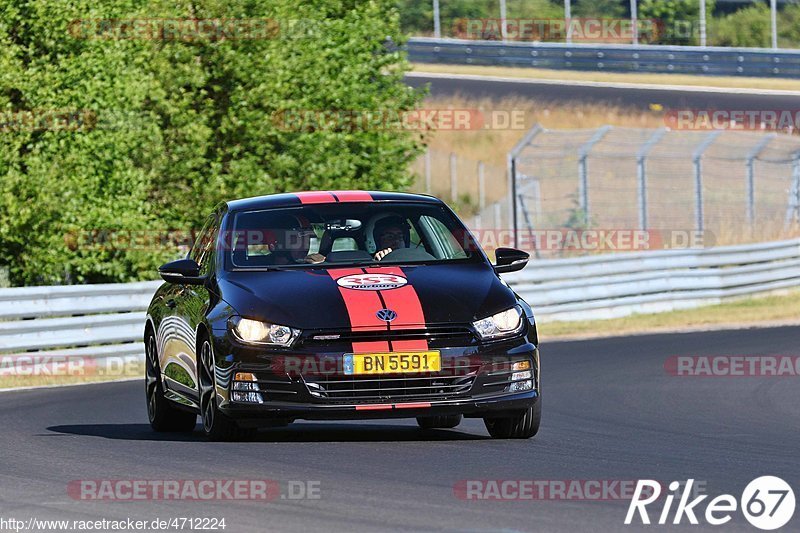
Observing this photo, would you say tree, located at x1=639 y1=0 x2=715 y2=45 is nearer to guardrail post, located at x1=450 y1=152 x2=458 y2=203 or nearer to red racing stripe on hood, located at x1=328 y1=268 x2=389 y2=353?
guardrail post, located at x1=450 y1=152 x2=458 y2=203

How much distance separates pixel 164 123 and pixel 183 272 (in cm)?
1655

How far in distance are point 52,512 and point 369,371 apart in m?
2.48

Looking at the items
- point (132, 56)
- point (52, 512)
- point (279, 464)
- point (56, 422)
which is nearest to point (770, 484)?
point (279, 464)

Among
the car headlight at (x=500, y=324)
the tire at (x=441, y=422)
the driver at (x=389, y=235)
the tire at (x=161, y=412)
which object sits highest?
the driver at (x=389, y=235)

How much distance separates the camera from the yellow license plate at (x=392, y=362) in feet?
30.3

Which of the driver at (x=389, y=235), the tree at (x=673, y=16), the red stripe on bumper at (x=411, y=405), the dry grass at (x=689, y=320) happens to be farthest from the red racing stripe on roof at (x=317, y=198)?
the tree at (x=673, y=16)

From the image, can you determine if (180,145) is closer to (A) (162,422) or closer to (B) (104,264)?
(B) (104,264)

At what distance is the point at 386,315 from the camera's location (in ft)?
30.4

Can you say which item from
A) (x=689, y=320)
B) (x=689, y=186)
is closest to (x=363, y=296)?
(x=689, y=320)

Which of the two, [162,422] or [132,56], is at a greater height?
[132,56]

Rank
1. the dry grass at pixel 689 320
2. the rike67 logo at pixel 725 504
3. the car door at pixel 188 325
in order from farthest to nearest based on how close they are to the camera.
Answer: the dry grass at pixel 689 320, the car door at pixel 188 325, the rike67 logo at pixel 725 504

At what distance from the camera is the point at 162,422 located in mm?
11383

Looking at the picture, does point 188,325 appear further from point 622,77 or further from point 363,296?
point 622,77

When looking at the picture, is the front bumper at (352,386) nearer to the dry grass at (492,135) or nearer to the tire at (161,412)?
the tire at (161,412)
